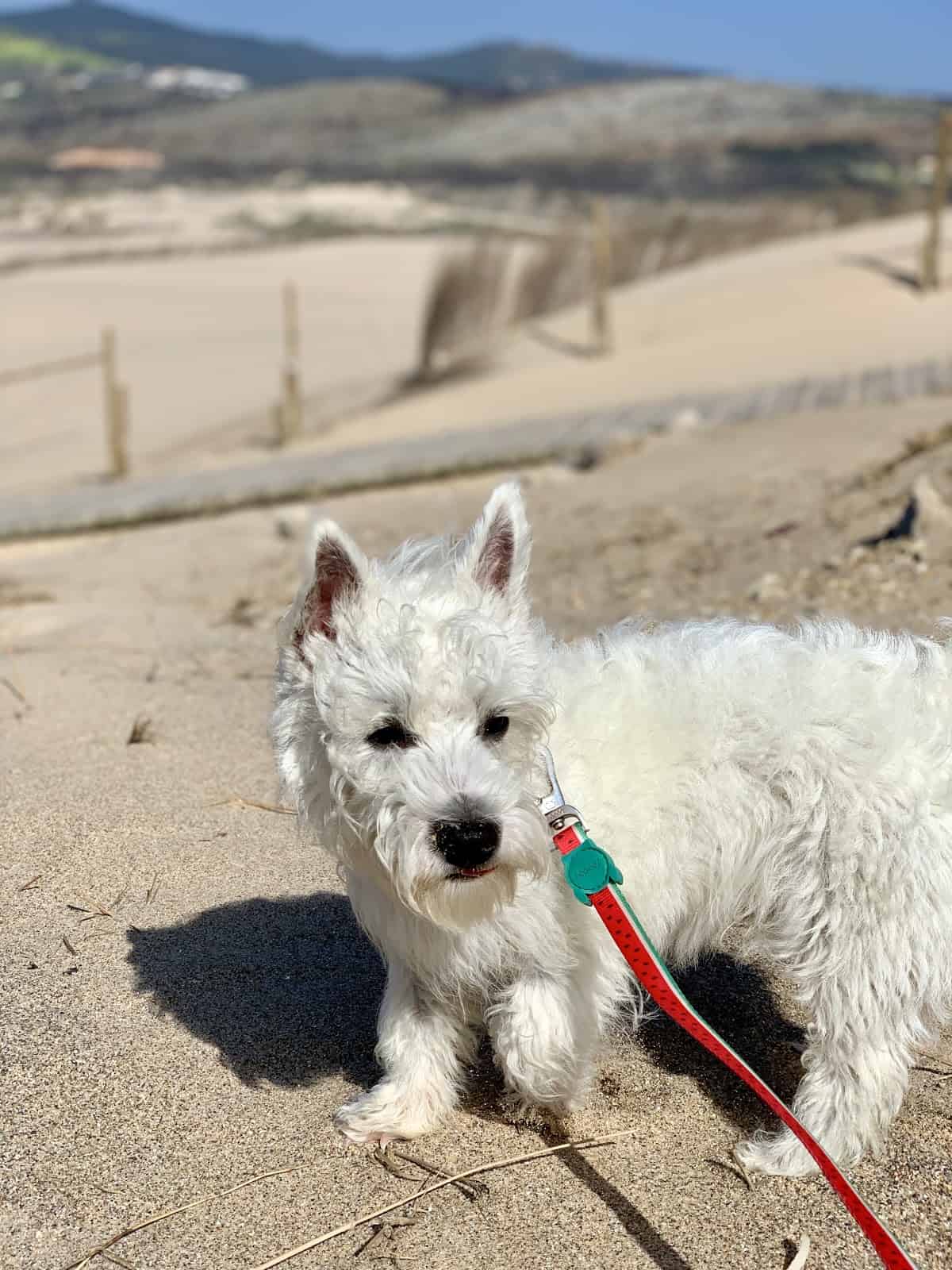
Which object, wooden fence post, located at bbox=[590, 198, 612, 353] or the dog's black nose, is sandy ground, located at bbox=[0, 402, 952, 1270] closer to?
the dog's black nose

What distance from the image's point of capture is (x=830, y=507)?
8.62 m

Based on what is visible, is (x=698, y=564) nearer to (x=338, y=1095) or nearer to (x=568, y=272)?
(x=338, y=1095)

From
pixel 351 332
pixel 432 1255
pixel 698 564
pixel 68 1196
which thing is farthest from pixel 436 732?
pixel 351 332

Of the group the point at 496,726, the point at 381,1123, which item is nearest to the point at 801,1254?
the point at 381,1123

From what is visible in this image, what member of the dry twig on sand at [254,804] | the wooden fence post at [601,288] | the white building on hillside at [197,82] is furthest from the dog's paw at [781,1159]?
the white building on hillside at [197,82]

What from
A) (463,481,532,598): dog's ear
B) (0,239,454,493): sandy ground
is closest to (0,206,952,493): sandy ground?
(0,239,454,493): sandy ground

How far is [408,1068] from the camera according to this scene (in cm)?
343

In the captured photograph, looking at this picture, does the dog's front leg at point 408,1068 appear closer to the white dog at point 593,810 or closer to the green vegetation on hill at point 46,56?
the white dog at point 593,810

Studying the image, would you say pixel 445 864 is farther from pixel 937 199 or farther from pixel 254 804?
pixel 937 199

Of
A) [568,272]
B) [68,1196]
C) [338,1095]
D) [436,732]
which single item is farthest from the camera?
[568,272]

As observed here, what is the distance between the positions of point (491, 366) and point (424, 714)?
17.2m

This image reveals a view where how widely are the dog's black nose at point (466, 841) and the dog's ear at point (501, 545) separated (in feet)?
1.99

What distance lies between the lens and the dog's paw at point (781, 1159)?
3.30 meters

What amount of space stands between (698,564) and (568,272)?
590 inches
